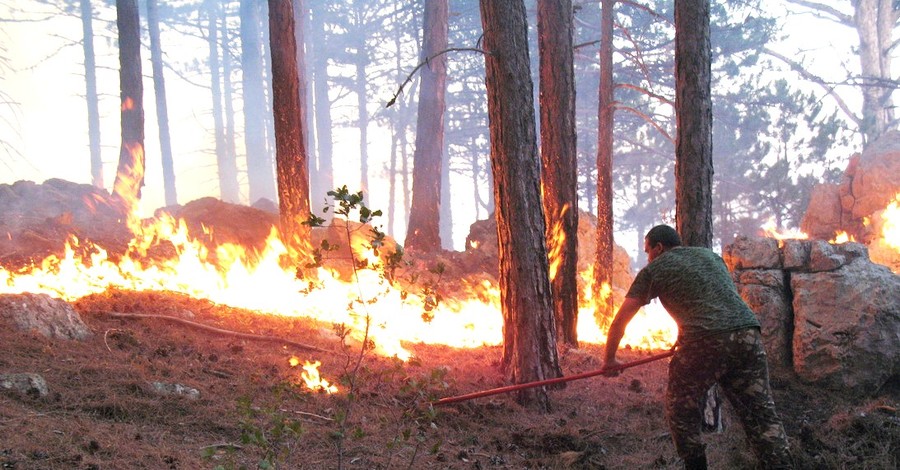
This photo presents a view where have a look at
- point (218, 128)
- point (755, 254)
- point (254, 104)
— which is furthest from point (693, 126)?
point (218, 128)

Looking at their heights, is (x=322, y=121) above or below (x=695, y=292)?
above

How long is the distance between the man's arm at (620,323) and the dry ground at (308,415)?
108 centimetres

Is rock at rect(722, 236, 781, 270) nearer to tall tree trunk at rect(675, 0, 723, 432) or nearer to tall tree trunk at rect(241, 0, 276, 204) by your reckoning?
tall tree trunk at rect(675, 0, 723, 432)

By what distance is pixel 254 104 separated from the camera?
Result: 33.8 metres

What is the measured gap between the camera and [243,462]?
14.3ft

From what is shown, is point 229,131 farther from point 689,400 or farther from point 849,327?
→ point 689,400

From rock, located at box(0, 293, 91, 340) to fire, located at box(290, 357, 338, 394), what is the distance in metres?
2.24

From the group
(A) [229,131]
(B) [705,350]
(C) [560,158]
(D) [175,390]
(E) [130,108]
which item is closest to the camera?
(B) [705,350]

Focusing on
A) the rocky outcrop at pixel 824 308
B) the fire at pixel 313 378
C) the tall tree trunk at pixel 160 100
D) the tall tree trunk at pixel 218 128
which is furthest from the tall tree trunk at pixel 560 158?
the tall tree trunk at pixel 218 128

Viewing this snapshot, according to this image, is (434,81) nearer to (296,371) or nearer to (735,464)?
(296,371)

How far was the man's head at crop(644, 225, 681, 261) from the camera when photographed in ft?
16.2

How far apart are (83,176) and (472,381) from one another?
45.7 meters

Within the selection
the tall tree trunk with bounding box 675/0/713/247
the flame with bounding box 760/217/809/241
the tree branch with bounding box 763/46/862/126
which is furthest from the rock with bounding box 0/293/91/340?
the tree branch with bounding box 763/46/862/126

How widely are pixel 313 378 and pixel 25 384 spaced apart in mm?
2455
